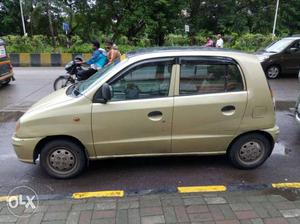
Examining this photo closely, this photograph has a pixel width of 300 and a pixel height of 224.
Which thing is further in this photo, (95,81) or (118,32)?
(118,32)

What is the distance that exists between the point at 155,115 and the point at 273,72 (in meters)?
9.99

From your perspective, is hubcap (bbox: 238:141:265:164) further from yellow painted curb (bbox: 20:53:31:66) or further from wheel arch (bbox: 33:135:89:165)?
yellow painted curb (bbox: 20:53:31:66)

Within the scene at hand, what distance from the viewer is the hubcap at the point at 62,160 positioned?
14.7ft

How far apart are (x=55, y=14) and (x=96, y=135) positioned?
80.9 ft

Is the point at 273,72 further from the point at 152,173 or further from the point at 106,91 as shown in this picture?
the point at 106,91

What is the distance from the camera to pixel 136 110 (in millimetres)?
4375

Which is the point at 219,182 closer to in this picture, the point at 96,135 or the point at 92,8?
the point at 96,135

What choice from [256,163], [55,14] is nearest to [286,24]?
[55,14]

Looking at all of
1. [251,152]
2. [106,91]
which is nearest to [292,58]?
[251,152]

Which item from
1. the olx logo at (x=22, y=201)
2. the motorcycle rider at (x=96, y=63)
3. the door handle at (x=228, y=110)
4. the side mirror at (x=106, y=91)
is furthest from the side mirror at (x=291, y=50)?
the olx logo at (x=22, y=201)

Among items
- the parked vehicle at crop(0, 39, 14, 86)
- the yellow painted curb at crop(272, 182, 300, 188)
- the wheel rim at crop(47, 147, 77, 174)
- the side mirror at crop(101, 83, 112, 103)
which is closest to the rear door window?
the side mirror at crop(101, 83, 112, 103)

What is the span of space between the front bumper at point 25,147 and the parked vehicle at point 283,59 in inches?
411

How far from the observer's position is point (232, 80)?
4578 mm

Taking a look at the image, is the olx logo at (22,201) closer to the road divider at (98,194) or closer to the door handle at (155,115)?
the road divider at (98,194)
